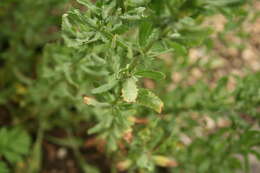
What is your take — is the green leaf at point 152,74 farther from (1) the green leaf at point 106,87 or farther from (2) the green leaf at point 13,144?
(2) the green leaf at point 13,144

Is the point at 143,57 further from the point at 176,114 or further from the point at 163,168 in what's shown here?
the point at 163,168

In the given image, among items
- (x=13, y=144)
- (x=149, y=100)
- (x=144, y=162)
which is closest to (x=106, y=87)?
(x=149, y=100)

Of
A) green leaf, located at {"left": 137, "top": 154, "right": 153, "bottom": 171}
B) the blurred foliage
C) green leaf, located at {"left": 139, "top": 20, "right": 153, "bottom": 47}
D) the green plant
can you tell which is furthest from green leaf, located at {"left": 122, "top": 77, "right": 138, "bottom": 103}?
the green plant

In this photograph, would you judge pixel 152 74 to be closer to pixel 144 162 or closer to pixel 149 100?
pixel 149 100

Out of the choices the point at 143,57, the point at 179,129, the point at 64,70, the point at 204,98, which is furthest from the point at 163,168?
the point at 143,57

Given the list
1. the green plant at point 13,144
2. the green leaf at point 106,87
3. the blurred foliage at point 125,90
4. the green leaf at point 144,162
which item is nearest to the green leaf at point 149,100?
the blurred foliage at point 125,90

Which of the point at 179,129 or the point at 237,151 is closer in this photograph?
the point at 237,151
